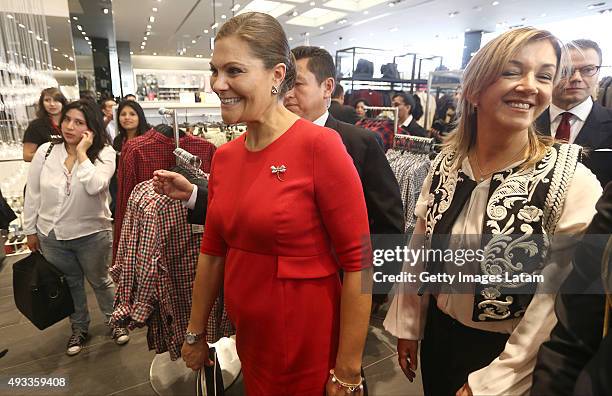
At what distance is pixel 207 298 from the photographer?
1.30 meters

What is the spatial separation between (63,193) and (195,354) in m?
1.69

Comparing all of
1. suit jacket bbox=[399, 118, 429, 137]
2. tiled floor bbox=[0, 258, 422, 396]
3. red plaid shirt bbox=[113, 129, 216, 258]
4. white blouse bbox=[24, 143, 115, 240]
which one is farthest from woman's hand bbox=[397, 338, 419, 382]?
suit jacket bbox=[399, 118, 429, 137]

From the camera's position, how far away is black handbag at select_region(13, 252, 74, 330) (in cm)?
225

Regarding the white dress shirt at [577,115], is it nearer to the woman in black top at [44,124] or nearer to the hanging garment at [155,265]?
the hanging garment at [155,265]

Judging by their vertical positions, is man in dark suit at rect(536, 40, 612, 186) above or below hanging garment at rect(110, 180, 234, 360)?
above

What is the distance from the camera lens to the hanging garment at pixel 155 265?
5.77 ft

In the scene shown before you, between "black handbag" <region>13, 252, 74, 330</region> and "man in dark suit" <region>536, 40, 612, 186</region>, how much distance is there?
9.60 feet

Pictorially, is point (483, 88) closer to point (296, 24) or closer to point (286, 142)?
point (286, 142)

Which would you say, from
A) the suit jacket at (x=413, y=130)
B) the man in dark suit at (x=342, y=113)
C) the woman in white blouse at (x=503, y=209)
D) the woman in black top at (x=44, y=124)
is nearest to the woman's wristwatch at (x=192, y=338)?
the woman in white blouse at (x=503, y=209)

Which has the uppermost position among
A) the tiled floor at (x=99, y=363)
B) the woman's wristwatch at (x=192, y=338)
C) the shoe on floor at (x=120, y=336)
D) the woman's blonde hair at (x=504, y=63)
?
the woman's blonde hair at (x=504, y=63)

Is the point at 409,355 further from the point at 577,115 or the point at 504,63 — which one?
the point at 577,115

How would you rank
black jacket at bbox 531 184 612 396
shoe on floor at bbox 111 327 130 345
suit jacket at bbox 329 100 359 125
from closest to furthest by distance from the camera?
black jacket at bbox 531 184 612 396 → shoe on floor at bbox 111 327 130 345 → suit jacket at bbox 329 100 359 125

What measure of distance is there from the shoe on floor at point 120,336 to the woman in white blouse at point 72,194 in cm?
29

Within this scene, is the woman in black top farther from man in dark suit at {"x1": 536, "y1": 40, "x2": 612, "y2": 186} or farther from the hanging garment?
man in dark suit at {"x1": 536, "y1": 40, "x2": 612, "y2": 186}
